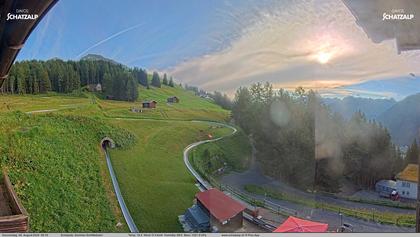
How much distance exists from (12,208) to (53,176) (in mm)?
276

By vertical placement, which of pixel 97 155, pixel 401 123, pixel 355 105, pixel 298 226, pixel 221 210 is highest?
pixel 355 105

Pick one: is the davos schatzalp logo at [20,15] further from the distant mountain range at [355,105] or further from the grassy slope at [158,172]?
the distant mountain range at [355,105]

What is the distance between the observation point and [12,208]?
2.34 metres

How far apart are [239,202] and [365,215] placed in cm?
66

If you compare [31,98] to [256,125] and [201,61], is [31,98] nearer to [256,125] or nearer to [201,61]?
[201,61]

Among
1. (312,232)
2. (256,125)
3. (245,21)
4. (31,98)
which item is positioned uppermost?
(245,21)

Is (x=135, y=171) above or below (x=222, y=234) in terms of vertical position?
above

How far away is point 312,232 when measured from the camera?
234cm

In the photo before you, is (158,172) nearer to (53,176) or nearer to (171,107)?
(171,107)

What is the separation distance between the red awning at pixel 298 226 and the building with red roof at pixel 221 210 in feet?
0.71

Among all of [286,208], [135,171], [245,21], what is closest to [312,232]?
[286,208]

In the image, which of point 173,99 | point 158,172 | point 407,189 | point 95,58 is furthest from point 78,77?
point 407,189

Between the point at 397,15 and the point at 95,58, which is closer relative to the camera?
the point at 397,15

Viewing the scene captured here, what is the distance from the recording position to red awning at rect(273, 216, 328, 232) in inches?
92.0
